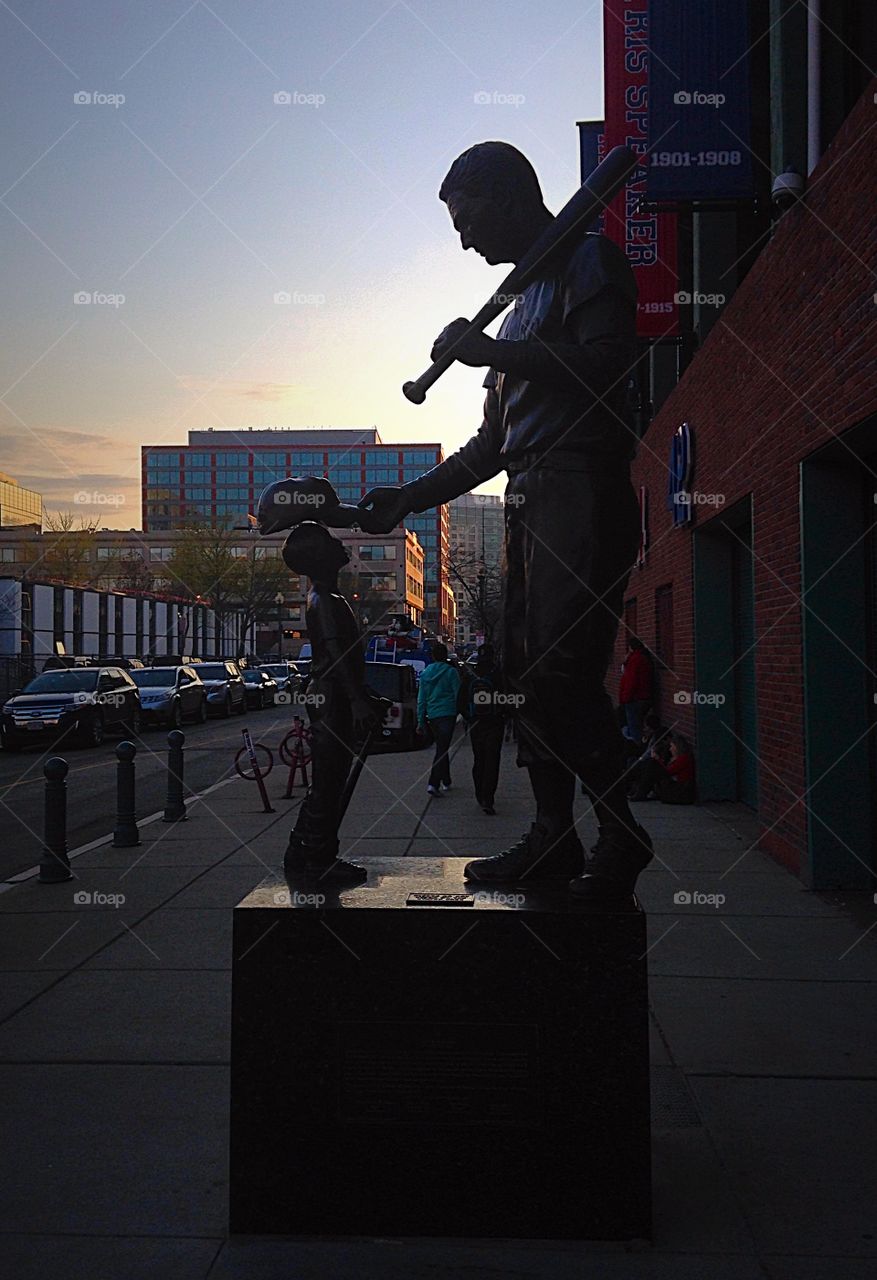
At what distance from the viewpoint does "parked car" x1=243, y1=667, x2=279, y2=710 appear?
1741 inches

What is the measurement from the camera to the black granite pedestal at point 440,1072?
3.41 meters

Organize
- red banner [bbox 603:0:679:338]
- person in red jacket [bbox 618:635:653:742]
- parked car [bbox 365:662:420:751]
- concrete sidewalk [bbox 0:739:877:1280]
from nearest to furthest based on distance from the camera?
concrete sidewalk [bbox 0:739:877:1280] < red banner [bbox 603:0:679:338] < person in red jacket [bbox 618:635:653:742] < parked car [bbox 365:662:420:751]

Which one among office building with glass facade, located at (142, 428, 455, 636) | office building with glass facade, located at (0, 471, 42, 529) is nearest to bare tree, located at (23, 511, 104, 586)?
office building with glass facade, located at (0, 471, 42, 529)

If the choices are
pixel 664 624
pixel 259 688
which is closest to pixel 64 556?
pixel 259 688

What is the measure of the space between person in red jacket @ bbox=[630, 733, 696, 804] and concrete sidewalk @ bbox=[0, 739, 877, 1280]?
451 centimetres

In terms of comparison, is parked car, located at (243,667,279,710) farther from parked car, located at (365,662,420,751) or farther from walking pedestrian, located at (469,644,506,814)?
walking pedestrian, located at (469,644,506,814)

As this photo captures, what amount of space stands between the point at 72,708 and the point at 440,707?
11934mm

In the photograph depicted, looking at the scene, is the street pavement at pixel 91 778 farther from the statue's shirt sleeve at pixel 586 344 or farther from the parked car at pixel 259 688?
the parked car at pixel 259 688

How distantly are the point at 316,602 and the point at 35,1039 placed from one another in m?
2.55

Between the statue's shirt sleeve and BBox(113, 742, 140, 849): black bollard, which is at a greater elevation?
the statue's shirt sleeve

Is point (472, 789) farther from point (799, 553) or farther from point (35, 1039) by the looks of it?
point (35, 1039)

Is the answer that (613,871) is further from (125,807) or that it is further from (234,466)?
(234,466)

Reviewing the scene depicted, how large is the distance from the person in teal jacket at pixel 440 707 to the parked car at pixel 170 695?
1625cm

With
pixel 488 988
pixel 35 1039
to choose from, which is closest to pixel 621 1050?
pixel 488 988
